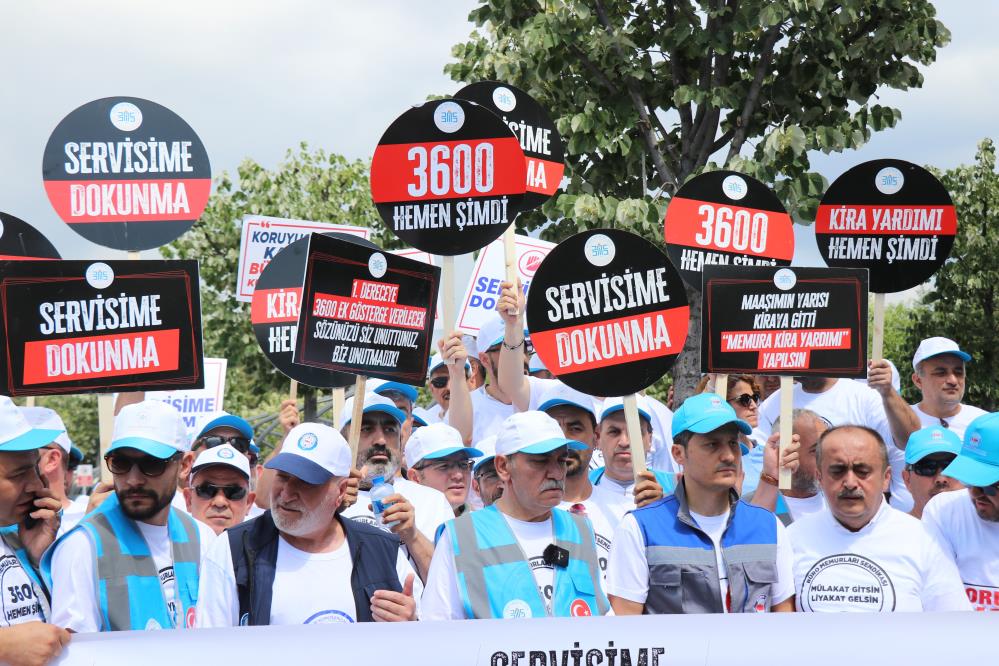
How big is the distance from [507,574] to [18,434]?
174cm

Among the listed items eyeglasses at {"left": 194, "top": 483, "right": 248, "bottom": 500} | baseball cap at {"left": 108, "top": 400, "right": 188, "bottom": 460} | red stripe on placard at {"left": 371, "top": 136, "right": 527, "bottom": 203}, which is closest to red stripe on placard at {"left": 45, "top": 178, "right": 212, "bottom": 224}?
red stripe on placard at {"left": 371, "top": 136, "right": 527, "bottom": 203}

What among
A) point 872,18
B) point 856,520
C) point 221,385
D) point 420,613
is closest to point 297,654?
point 420,613

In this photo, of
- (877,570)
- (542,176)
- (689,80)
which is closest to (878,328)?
(542,176)

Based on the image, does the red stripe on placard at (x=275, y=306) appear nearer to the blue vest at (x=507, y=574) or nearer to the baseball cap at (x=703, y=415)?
the blue vest at (x=507, y=574)

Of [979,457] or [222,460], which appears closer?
[979,457]

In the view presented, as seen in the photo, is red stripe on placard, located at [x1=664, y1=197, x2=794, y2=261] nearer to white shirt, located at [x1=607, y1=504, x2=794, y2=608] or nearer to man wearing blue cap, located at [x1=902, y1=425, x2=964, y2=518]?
man wearing blue cap, located at [x1=902, y1=425, x2=964, y2=518]

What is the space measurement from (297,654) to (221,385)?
5794 millimetres

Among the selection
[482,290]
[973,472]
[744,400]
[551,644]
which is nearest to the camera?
[551,644]

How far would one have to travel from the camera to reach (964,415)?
7.45 m

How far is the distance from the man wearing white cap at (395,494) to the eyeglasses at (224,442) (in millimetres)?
672

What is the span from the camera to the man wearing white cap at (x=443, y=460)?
20.6ft

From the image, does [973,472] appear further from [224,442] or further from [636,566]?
[224,442]

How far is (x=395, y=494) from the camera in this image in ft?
17.0

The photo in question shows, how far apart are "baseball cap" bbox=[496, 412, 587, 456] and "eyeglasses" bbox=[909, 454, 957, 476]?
89.7 inches
